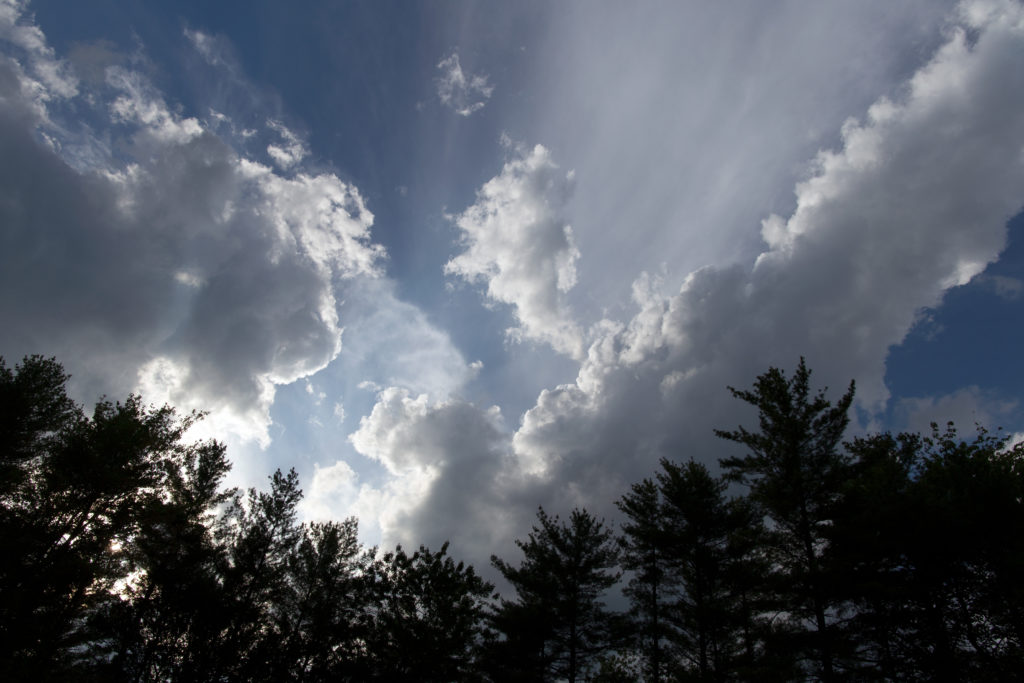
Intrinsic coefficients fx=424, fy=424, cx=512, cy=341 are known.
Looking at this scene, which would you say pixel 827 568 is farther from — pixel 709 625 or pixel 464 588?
pixel 464 588

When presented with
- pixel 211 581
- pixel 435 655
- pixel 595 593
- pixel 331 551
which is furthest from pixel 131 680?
pixel 595 593

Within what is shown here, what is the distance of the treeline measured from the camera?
13.2 m

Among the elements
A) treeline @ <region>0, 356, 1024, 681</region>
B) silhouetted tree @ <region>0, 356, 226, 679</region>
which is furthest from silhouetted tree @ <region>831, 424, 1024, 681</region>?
silhouetted tree @ <region>0, 356, 226, 679</region>

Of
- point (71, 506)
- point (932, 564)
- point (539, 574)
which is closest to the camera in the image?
point (932, 564)

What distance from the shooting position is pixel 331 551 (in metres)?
19.6

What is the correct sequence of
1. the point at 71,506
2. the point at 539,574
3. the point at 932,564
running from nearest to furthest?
the point at 932,564 → the point at 71,506 → the point at 539,574

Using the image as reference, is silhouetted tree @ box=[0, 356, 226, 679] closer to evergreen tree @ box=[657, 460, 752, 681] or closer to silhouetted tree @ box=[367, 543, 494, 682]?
silhouetted tree @ box=[367, 543, 494, 682]

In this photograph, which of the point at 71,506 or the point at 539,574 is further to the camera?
the point at 539,574

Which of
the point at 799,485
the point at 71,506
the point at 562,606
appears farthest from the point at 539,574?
the point at 71,506

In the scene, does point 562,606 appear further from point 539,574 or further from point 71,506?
point 71,506

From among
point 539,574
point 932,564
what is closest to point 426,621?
point 539,574

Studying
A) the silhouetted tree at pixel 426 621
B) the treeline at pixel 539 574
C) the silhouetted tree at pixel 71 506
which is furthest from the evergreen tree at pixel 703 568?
the silhouetted tree at pixel 71 506

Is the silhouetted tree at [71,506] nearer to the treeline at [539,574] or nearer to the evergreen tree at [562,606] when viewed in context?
the treeline at [539,574]

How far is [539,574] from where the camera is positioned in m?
22.5
